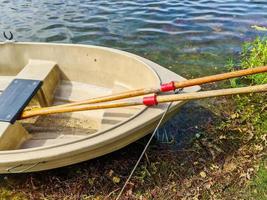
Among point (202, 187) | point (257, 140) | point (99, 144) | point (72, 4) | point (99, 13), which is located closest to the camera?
point (99, 144)

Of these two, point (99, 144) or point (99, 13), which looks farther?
point (99, 13)

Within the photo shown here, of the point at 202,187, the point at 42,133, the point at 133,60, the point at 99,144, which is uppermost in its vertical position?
the point at 133,60

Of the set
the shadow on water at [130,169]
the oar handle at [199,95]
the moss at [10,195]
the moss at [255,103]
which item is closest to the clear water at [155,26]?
the moss at [255,103]

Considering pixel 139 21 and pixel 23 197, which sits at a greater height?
pixel 139 21

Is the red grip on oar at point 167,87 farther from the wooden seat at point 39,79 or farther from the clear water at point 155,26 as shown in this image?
the clear water at point 155,26

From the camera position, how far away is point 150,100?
365cm

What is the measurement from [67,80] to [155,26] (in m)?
3.55

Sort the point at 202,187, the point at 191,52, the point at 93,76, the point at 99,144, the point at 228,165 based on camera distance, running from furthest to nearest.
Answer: the point at 191,52
the point at 93,76
the point at 228,165
the point at 202,187
the point at 99,144

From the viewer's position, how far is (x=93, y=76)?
518cm

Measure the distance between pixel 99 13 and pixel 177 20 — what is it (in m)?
2.10

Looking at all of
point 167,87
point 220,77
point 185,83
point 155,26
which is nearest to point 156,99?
point 167,87

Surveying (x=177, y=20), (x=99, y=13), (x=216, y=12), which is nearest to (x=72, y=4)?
(x=99, y=13)

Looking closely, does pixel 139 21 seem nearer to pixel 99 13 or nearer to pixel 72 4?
pixel 99 13

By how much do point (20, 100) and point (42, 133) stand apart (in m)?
0.54
